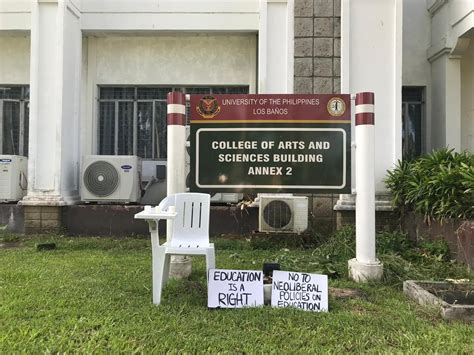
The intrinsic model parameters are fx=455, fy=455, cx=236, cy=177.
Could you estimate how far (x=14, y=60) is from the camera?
9.13 meters

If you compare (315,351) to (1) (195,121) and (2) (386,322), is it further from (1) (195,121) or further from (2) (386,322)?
(1) (195,121)

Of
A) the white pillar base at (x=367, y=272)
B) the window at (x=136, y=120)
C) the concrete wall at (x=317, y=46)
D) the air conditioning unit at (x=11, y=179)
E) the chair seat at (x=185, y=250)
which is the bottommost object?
the white pillar base at (x=367, y=272)

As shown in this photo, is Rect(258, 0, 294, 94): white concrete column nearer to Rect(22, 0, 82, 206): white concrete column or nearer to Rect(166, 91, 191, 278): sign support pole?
Rect(166, 91, 191, 278): sign support pole

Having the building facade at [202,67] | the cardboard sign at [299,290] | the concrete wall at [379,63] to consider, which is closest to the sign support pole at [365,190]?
the cardboard sign at [299,290]

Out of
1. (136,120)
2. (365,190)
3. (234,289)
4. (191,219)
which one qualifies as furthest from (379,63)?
(234,289)

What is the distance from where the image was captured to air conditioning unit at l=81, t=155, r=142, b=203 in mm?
8008

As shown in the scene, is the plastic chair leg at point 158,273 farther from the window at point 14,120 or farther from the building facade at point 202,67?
the window at point 14,120

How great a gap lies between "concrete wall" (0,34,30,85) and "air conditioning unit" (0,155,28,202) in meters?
1.82

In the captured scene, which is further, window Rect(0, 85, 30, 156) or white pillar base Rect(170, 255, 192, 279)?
window Rect(0, 85, 30, 156)

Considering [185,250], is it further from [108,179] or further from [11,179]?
[11,179]

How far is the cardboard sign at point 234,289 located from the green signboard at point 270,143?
4.32ft

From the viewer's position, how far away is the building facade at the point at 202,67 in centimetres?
729

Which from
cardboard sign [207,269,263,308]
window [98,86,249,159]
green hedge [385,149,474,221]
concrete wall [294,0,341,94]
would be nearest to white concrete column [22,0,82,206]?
window [98,86,249,159]

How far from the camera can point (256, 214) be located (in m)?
7.69
